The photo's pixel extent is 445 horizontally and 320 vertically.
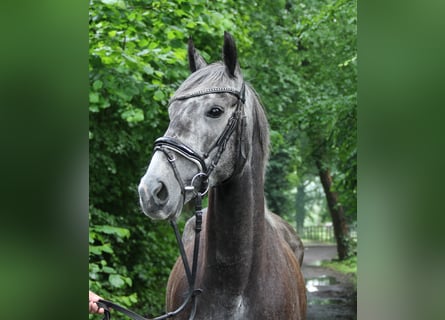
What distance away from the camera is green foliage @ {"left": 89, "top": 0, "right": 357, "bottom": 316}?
518 centimetres

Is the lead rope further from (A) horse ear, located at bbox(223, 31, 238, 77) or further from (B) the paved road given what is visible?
(B) the paved road

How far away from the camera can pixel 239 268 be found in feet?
8.73

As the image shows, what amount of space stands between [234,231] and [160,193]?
58 cm

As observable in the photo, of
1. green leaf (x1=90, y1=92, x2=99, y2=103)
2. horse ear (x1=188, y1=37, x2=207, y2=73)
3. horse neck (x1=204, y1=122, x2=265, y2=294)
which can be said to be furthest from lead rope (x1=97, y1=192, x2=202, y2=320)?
green leaf (x1=90, y1=92, x2=99, y2=103)

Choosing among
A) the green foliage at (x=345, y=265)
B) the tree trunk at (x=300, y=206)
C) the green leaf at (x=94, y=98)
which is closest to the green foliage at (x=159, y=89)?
the green leaf at (x=94, y=98)

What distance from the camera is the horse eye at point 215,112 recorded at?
2.45 meters

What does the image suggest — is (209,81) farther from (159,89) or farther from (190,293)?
(159,89)

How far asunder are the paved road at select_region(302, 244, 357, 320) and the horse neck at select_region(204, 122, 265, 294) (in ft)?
24.7
